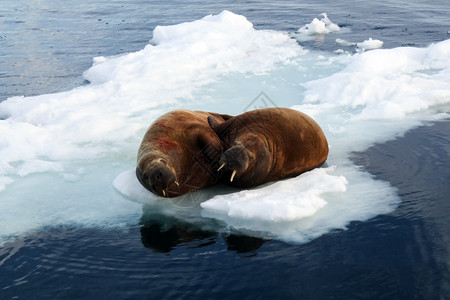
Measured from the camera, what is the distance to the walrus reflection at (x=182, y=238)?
14.5 feet

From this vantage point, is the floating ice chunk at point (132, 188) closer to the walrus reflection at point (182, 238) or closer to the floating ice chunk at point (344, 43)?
the walrus reflection at point (182, 238)

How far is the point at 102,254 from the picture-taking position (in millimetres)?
4383

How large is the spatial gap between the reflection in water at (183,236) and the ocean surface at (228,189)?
2 cm

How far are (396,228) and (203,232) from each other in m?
1.73

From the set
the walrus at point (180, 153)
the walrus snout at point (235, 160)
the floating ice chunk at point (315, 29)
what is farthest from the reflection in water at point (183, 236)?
the floating ice chunk at point (315, 29)

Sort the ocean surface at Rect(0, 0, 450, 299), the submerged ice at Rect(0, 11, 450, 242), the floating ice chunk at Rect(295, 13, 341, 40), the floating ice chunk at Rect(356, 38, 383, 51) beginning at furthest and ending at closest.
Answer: the floating ice chunk at Rect(295, 13, 341, 40) < the floating ice chunk at Rect(356, 38, 383, 51) < the submerged ice at Rect(0, 11, 450, 242) < the ocean surface at Rect(0, 0, 450, 299)

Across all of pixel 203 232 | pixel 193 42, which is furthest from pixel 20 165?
pixel 193 42

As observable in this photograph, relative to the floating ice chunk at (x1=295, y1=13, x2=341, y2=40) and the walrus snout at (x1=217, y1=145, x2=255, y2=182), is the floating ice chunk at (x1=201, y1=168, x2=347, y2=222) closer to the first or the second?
the walrus snout at (x1=217, y1=145, x2=255, y2=182)

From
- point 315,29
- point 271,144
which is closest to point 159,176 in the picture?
point 271,144

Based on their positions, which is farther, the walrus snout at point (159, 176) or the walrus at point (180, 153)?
the walrus at point (180, 153)

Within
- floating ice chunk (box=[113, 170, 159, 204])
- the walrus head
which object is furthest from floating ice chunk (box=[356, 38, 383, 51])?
the walrus head

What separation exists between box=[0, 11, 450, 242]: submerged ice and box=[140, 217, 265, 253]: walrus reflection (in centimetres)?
20

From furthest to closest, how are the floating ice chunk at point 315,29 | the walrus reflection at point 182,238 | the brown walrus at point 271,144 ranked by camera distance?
the floating ice chunk at point 315,29 → the brown walrus at point 271,144 → the walrus reflection at point 182,238

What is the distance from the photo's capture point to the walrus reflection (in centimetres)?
441
